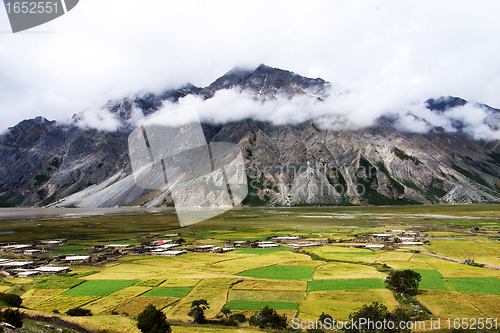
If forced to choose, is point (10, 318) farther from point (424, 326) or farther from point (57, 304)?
point (424, 326)

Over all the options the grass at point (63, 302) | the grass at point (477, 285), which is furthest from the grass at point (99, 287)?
the grass at point (477, 285)

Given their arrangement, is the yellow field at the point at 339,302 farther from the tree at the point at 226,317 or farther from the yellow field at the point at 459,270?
the yellow field at the point at 459,270

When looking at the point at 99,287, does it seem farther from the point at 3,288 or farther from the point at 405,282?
the point at 405,282

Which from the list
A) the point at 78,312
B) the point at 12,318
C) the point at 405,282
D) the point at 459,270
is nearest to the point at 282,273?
the point at 405,282

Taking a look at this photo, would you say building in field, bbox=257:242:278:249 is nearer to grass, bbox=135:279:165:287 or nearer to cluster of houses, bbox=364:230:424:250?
cluster of houses, bbox=364:230:424:250

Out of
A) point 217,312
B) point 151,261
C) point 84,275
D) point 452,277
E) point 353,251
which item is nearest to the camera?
point 217,312

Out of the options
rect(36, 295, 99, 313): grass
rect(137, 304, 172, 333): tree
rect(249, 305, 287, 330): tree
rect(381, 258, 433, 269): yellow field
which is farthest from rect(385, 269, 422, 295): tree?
rect(36, 295, 99, 313): grass

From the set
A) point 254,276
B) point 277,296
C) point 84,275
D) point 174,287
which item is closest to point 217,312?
point 277,296
